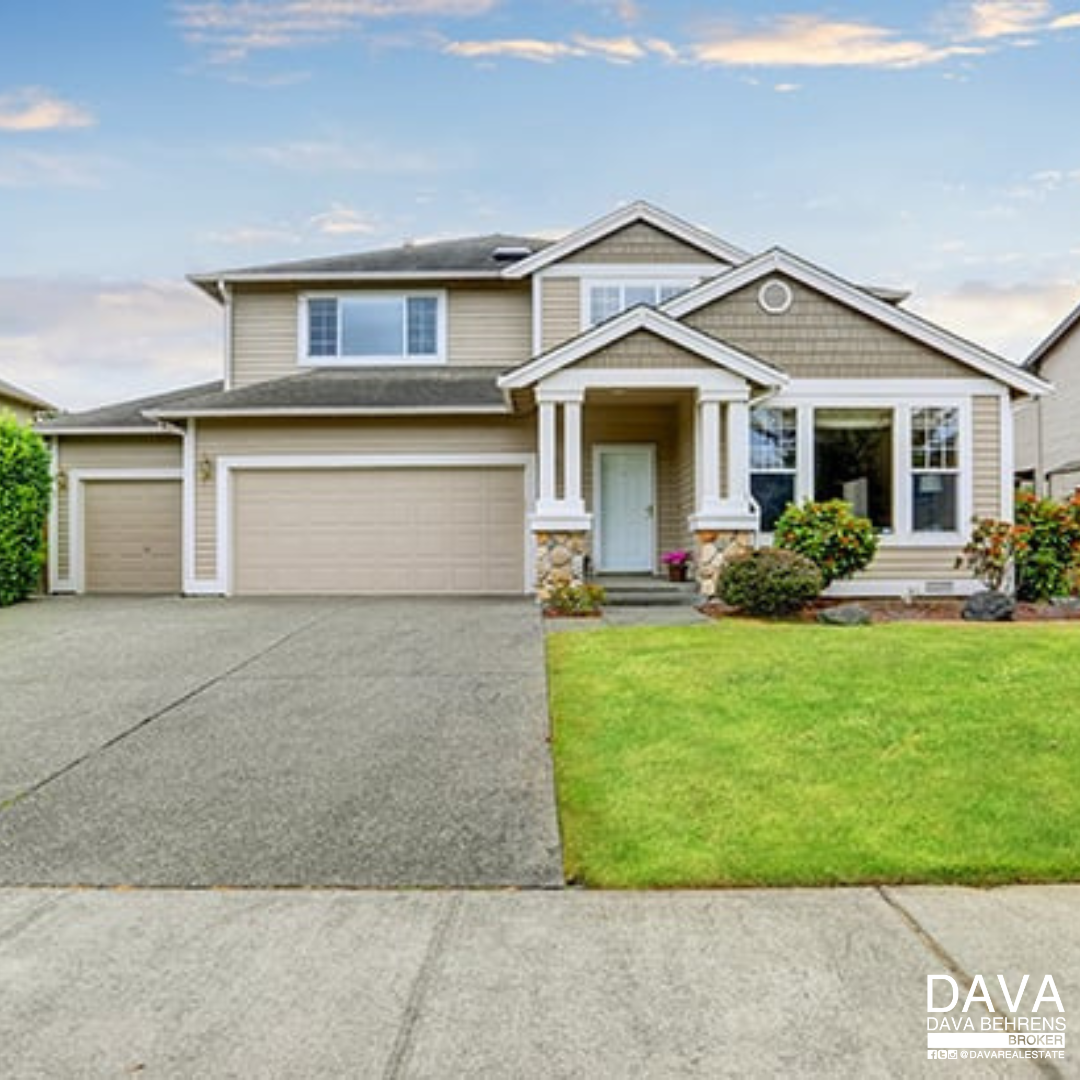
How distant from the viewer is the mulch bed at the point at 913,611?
11.6 m

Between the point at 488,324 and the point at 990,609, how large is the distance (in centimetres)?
1024

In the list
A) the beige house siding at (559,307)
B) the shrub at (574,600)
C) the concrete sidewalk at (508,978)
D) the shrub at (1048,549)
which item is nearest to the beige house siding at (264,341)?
the beige house siding at (559,307)

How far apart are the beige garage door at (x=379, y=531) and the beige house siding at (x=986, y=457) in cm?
739

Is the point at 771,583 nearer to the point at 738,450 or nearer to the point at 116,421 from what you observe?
the point at 738,450

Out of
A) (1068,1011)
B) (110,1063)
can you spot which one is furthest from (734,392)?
(110,1063)

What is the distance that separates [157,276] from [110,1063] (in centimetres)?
1926

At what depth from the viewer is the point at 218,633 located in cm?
1089

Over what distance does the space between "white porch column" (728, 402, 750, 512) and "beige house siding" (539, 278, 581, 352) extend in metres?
4.31

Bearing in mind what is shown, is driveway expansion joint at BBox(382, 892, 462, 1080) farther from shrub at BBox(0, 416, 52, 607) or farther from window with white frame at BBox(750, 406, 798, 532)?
shrub at BBox(0, 416, 52, 607)

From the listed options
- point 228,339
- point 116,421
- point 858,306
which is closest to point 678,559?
point 858,306

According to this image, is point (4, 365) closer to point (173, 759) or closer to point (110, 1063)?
point (173, 759)

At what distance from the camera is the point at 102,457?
56.1 ft

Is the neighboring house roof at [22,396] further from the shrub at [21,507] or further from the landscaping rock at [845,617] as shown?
the landscaping rock at [845,617]

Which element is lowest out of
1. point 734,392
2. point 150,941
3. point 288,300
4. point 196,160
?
point 150,941
